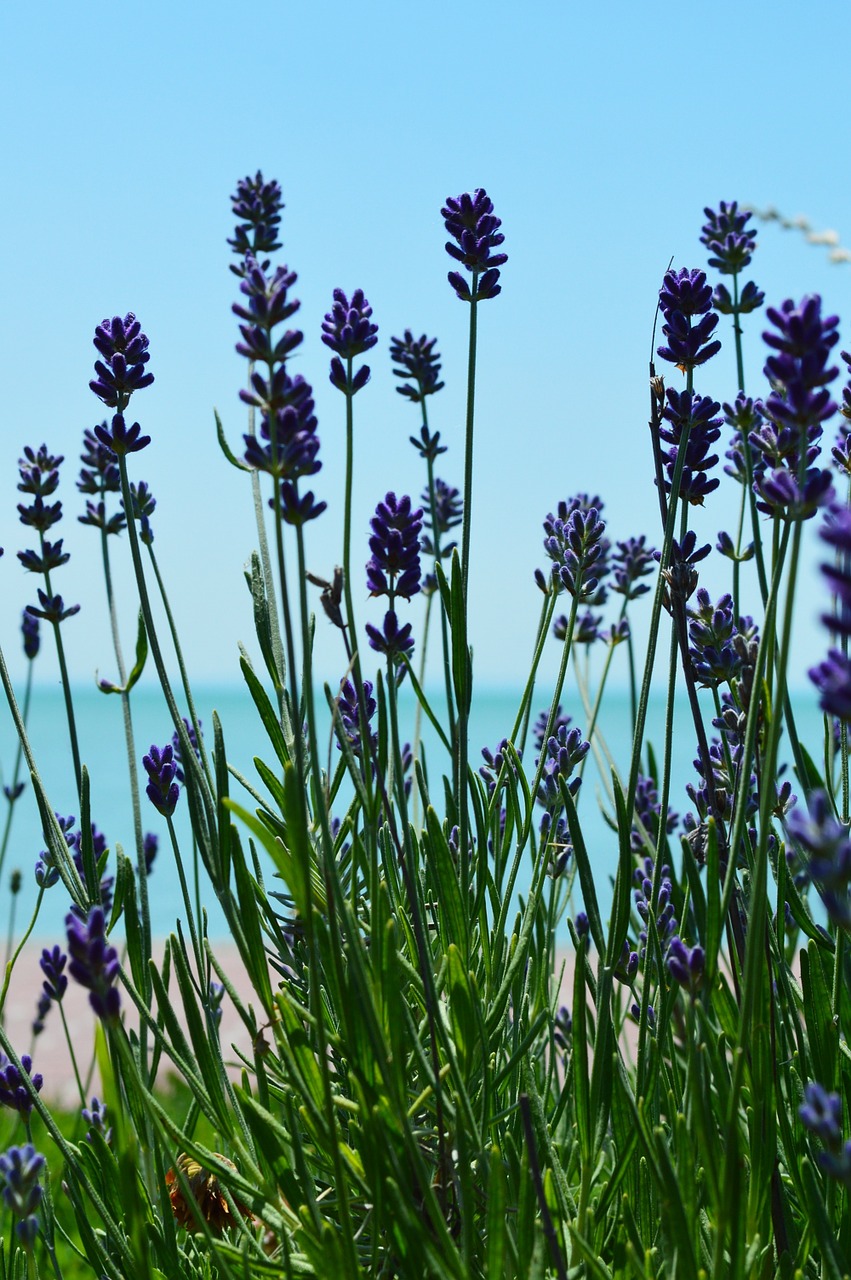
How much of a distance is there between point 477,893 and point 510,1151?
11.1 inches

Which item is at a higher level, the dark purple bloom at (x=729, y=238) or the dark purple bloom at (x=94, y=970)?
the dark purple bloom at (x=729, y=238)

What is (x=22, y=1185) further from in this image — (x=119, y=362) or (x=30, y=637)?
(x=30, y=637)

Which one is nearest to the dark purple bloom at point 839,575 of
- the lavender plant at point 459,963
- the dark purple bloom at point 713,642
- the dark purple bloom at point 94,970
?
the lavender plant at point 459,963

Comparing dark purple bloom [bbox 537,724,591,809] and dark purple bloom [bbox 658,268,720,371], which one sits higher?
dark purple bloom [bbox 658,268,720,371]

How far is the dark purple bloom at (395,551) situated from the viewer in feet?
3.62

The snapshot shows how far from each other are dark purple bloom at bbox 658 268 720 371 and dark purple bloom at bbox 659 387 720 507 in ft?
0.13

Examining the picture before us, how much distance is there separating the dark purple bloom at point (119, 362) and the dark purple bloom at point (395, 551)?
1.02 ft

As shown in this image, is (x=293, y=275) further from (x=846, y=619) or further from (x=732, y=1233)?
(x=732, y=1233)

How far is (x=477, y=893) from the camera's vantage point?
54.7 inches

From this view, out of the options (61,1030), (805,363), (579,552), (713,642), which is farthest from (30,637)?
(61,1030)

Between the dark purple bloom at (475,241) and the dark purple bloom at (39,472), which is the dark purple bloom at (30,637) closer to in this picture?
the dark purple bloom at (39,472)

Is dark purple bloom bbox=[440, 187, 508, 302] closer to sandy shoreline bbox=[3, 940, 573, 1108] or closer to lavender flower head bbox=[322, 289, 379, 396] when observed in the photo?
lavender flower head bbox=[322, 289, 379, 396]

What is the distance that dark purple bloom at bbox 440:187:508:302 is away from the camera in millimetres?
1337

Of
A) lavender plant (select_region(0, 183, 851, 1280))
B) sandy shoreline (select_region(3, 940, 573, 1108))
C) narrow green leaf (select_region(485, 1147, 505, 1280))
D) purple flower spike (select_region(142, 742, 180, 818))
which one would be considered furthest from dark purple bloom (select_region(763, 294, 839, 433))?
sandy shoreline (select_region(3, 940, 573, 1108))
